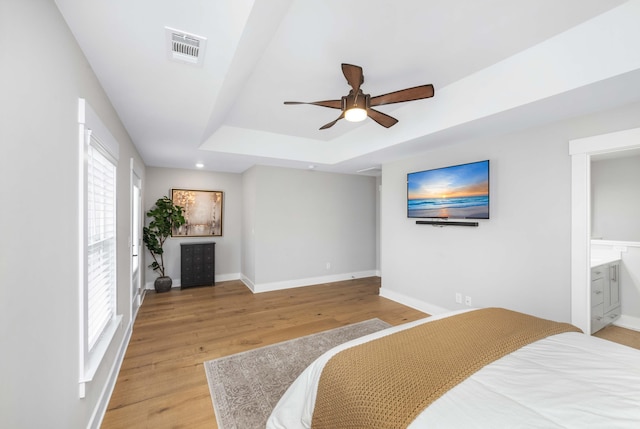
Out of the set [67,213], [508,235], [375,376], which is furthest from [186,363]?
[508,235]

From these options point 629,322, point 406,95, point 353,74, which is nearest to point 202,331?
point 353,74

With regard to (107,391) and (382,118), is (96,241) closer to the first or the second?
(107,391)

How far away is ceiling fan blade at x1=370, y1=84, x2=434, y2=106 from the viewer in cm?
207

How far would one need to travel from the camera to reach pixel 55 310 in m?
1.18

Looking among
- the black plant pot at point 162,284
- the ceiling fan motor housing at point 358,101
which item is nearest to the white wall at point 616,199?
the ceiling fan motor housing at point 358,101

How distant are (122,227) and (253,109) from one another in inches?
74.6

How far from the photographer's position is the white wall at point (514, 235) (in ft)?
8.13

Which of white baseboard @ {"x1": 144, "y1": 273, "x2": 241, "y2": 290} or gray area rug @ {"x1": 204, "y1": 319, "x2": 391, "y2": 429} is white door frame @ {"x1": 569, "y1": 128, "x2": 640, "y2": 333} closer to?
gray area rug @ {"x1": 204, "y1": 319, "x2": 391, "y2": 429}

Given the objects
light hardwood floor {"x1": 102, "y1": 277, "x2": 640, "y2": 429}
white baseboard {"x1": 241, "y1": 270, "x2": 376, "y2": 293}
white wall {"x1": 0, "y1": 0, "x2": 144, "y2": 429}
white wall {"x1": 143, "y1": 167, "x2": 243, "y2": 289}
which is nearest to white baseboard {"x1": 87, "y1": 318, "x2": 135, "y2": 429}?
light hardwood floor {"x1": 102, "y1": 277, "x2": 640, "y2": 429}

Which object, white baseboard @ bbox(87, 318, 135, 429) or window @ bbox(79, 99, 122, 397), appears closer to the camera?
window @ bbox(79, 99, 122, 397)

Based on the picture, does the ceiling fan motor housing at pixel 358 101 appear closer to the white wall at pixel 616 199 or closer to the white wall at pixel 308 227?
the white wall at pixel 308 227

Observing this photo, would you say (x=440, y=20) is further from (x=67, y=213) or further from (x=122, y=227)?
(x=122, y=227)

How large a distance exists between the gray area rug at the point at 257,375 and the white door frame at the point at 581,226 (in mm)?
2044

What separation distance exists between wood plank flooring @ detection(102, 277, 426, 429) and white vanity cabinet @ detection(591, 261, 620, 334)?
5.82 ft
